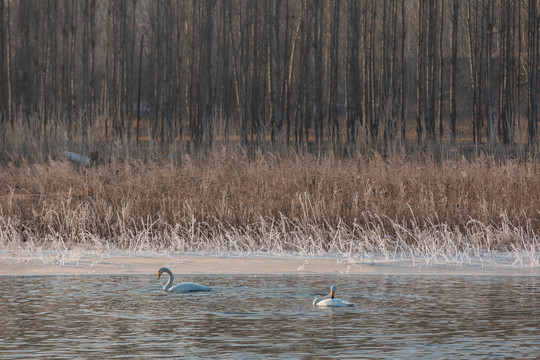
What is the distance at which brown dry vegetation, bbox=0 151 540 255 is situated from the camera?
14016mm

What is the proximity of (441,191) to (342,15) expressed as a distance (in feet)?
98.9

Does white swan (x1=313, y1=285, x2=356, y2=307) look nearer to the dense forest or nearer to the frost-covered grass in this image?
the frost-covered grass

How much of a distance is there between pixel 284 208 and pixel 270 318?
24.2 feet

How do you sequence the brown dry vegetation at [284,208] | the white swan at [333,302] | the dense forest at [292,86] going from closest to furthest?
the white swan at [333,302], the brown dry vegetation at [284,208], the dense forest at [292,86]

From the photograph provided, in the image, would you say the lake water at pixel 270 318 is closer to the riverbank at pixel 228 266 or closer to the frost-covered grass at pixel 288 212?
the riverbank at pixel 228 266

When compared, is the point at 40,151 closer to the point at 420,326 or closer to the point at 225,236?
the point at 225,236

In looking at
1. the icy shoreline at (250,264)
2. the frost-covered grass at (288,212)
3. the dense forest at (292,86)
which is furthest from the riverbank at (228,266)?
the dense forest at (292,86)

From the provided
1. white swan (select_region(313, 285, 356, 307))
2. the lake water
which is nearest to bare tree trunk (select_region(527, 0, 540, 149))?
the lake water

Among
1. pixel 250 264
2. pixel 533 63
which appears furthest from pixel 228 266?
pixel 533 63

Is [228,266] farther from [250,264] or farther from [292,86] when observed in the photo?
[292,86]

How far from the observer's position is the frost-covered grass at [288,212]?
13.8 metres

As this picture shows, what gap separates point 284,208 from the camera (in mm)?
15570

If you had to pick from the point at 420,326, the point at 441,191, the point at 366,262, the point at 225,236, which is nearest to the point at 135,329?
the point at 420,326

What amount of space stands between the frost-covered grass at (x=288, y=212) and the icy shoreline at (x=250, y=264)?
12 centimetres
